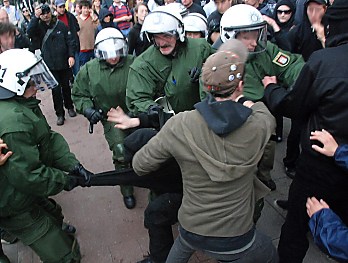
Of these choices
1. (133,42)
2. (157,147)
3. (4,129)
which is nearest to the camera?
(157,147)

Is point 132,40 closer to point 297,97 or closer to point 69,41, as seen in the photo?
point 69,41

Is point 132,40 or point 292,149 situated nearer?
point 292,149

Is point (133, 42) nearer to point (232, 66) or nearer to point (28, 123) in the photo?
point (28, 123)

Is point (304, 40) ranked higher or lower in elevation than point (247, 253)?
higher

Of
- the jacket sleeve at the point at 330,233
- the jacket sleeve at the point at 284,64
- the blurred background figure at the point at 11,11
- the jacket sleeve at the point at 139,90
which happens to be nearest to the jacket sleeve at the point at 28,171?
the jacket sleeve at the point at 139,90

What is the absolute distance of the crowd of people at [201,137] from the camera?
1.81 m

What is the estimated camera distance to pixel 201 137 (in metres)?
1.79

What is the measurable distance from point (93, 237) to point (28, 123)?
1559mm

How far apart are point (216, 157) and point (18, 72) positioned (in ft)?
5.18

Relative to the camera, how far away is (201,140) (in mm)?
1790

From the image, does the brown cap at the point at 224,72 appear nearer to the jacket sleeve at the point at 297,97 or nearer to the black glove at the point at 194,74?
the jacket sleeve at the point at 297,97

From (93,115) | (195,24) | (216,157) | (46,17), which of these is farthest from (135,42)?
(216,157)

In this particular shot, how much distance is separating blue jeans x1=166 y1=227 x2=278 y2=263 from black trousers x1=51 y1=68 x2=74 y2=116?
458cm

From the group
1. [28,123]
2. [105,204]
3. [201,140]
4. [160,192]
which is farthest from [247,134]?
Result: [105,204]
